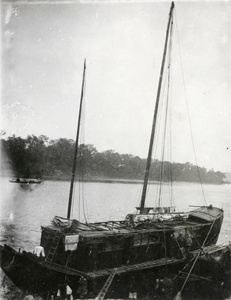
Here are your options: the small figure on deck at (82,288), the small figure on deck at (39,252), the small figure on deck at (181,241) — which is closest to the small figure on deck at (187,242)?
the small figure on deck at (181,241)

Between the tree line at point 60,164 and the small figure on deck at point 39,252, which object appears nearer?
the small figure on deck at point 39,252

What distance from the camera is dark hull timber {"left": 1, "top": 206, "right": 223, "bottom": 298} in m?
11.6

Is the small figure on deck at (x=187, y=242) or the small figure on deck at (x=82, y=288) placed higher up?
the small figure on deck at (x=187, y=242)

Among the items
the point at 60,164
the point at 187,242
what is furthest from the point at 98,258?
the point at 60,164

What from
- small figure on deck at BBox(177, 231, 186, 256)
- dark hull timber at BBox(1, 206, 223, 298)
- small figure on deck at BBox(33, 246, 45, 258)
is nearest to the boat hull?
dark hull timber at BBox(1, 206, 223, 298)

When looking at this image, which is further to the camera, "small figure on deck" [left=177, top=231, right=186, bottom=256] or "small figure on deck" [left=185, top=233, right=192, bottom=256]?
"small figure on deck" [left=185, top=233, right=192, bottom=256]

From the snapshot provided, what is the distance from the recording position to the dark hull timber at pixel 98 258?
38.0ft

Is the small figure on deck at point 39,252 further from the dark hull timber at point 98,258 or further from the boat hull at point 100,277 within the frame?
the boat hull at point 100,277

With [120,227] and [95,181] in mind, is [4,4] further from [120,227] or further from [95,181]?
[95,181]

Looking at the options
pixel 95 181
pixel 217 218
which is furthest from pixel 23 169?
pixel 217 218

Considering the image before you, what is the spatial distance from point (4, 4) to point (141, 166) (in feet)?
284

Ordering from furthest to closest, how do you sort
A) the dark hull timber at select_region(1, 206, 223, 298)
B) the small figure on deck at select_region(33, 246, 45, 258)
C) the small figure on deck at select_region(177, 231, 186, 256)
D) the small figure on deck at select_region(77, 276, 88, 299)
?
the small figure on deck at select_region(177, 231, 186, 256), the small figure on deck at select_region(33, 246, 45, 258), the dark hull timber at select_region(1, 206, 223, 298), the small figure on deck at select_region(77, 276, 88, 299)

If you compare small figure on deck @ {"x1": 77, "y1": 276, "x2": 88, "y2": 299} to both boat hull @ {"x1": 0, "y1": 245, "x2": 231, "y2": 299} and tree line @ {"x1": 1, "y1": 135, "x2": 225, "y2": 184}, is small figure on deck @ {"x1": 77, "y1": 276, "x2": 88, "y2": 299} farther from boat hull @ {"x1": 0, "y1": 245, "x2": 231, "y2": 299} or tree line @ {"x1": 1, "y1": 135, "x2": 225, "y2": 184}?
tree line @ {"x1": 1, "y1": 135, "x2": 225, "y2": 184}

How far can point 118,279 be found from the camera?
497 inches
